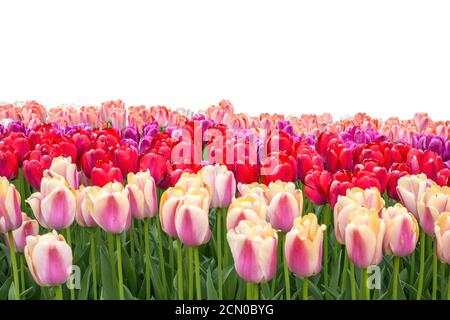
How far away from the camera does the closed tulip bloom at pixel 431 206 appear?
9.93 feet

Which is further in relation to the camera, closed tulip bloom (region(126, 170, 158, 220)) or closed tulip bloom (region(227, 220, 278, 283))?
closed tulip bloom (region(126, 170, 158, 220))

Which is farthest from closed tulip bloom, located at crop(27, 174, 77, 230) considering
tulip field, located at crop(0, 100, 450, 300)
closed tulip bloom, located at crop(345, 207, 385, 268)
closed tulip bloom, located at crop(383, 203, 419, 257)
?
closed tulip bloom, located at crop(383, 203, 419, 257)

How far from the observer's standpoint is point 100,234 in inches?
147

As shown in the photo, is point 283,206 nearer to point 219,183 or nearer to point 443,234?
point 219,183

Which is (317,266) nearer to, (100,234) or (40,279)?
(40,279)

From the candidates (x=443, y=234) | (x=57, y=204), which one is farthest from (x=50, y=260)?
(x=443, y=234)

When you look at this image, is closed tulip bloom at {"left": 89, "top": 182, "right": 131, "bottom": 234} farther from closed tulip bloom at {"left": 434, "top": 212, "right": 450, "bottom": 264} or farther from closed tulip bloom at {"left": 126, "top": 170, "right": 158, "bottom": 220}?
closed tulip bloom at {"left": 434, "top": 212, "right": 450, "bottom": 264}

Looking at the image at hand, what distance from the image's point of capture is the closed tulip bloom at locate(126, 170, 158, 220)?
3.17 meters

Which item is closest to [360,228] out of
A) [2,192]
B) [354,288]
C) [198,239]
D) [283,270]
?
[354,288]

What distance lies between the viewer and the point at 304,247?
2.67 m

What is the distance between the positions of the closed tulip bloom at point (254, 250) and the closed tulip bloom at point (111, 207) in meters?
0.57

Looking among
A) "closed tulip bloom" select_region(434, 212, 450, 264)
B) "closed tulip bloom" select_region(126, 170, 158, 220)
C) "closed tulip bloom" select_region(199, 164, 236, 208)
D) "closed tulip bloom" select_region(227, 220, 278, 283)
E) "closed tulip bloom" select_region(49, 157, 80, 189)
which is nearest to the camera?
"closed tulip bloom" select_region(227, 220, 278, 283)

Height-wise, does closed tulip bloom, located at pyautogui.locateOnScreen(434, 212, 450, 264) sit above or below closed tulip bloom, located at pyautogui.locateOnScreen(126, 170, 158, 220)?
below
